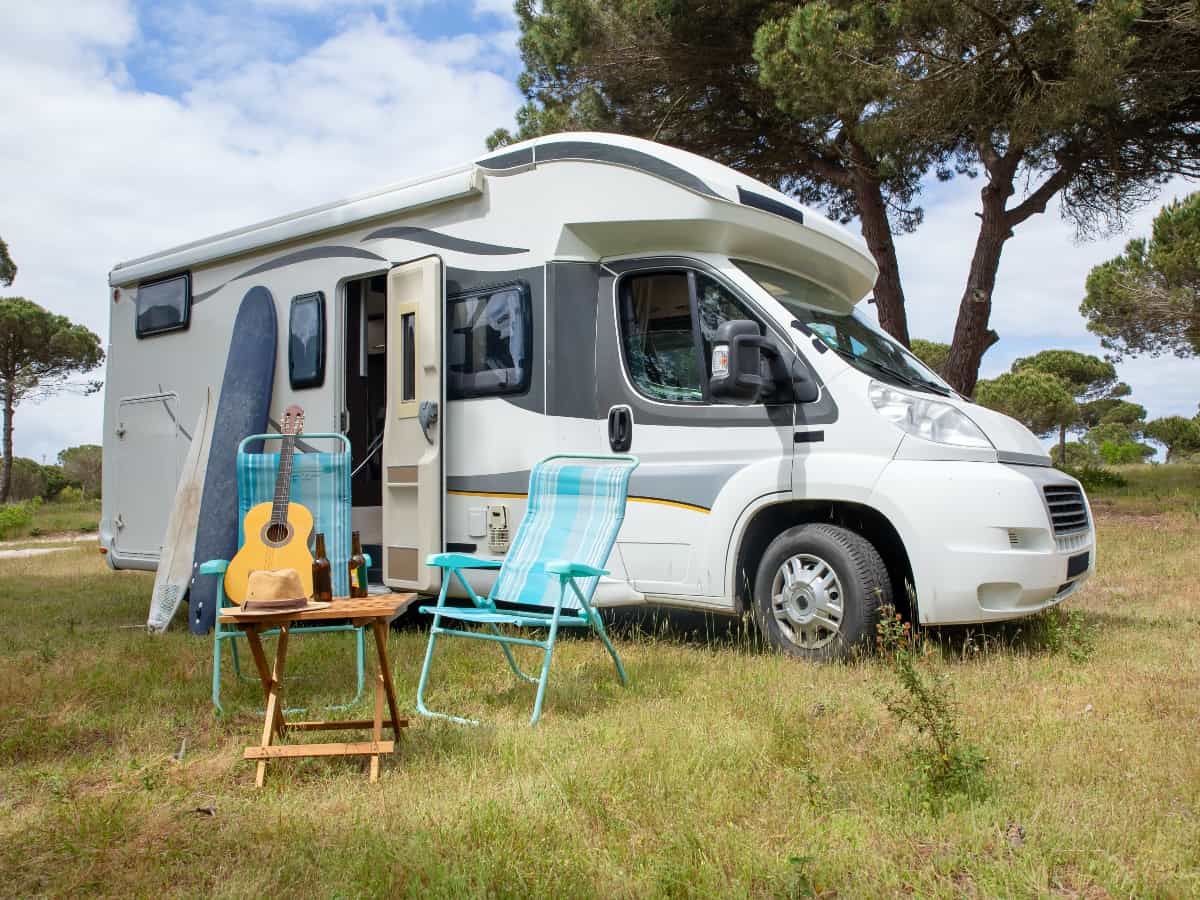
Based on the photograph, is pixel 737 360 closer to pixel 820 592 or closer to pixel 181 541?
pixel 820 592

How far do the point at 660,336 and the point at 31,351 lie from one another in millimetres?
27198

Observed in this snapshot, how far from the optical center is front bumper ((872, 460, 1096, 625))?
4.70 m

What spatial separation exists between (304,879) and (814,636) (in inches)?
115

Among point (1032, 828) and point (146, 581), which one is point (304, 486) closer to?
point (1032, 828)

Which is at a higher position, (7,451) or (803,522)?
(7,451)

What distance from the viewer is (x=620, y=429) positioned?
18.5 feet

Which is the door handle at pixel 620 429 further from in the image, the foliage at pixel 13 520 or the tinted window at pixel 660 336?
the foliage at pixel 13 520

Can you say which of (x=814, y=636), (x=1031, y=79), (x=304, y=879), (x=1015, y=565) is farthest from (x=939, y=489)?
(x=1031, y=79)

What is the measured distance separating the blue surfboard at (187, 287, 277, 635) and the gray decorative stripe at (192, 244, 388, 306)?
0.18 meters

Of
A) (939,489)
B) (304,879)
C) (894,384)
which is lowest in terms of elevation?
(304,879)

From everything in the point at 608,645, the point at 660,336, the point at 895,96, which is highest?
the point at 895,96

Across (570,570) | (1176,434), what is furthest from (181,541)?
(1176,434)

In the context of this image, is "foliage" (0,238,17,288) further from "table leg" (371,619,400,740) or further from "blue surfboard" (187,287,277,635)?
"table leg" (371,619,400,740)

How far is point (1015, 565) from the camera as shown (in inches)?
185
